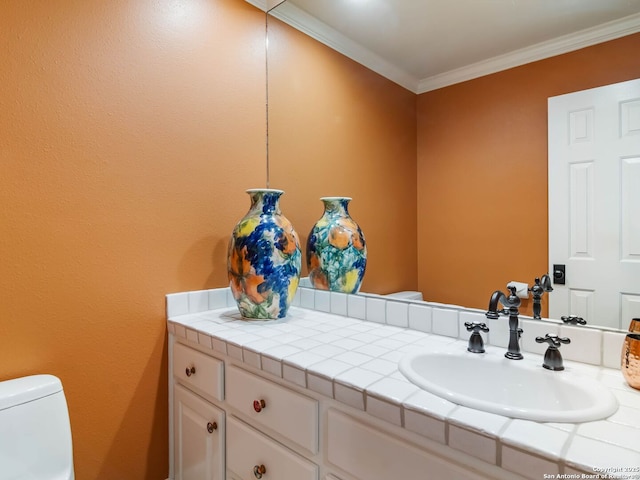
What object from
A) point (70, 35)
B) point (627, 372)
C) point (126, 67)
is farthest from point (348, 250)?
point (70, 35)

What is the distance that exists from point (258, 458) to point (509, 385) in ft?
2.21

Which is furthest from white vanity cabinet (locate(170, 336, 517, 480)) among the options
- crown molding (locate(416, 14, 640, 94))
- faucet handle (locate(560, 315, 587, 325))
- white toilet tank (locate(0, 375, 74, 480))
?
crown molding (locate(416, 14, 640, 94))

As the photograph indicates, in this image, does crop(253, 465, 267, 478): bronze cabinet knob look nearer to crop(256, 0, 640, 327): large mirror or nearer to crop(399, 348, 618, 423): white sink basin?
crop(399, 348, 618, 423): white sink basin

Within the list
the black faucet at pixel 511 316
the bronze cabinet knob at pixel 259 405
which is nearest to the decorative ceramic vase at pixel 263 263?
the bronze cabinet knob at pixel 259 405

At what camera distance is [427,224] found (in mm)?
1293

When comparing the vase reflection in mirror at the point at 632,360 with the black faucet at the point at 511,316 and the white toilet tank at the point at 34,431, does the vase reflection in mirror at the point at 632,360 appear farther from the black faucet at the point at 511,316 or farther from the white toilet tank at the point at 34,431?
the white toilet tank at the point at 34,431

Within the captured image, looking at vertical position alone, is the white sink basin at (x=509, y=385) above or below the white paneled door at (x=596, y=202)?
below

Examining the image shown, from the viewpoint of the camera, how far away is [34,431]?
96cm

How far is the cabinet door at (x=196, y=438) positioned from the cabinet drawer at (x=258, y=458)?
0.06 meters

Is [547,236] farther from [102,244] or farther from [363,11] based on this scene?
[102,244]

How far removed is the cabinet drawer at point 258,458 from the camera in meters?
0.86

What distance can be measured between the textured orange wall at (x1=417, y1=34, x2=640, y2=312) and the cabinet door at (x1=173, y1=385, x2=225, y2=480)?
824mm

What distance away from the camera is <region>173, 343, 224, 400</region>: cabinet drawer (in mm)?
1119

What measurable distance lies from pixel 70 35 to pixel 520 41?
4.56 feet
